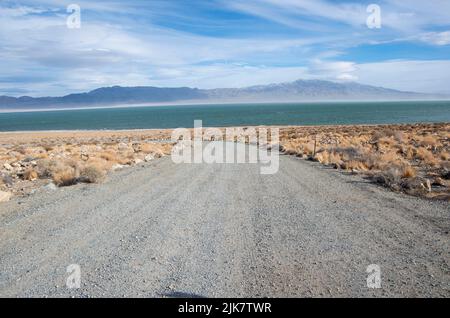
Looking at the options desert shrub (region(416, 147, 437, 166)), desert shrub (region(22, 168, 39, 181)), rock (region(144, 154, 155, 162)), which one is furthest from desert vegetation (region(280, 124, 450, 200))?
desert shrub (region(22, 168, 39, 181))

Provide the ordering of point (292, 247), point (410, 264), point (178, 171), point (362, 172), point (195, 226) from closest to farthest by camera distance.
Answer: point (410, 264) < point (292, 247) < point (195, 226) < point (362, 172) < point (178, 171)

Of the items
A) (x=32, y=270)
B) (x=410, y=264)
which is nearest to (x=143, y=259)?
(x=32, y=270)

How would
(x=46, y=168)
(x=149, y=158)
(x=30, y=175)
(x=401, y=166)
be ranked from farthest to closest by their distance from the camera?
(x=149, y=158), (x=46, y=168), (x=30, y=175), (x=401, y=166)

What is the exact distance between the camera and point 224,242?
7.29 metres

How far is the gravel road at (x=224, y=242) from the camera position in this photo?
17.9 feet

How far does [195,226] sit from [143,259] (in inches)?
80.8

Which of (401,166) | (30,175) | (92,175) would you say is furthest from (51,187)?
(401,166)

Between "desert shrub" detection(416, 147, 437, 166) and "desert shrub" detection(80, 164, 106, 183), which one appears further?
"desert shrub" detection(416, 147, 437, 166)

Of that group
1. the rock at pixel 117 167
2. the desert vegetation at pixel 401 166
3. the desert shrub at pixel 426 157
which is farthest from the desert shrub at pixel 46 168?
the desert shrub at pixel 426 157

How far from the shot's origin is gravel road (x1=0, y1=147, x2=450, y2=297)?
5.45m

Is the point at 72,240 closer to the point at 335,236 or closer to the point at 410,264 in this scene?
the point at 335,236

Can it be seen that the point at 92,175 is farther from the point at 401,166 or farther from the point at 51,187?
A: the point at 401,166

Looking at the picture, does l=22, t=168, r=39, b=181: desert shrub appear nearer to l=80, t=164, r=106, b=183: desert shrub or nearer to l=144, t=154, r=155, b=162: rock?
l=80, t=164, r=106, b=183: desert shrub
